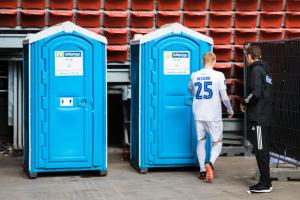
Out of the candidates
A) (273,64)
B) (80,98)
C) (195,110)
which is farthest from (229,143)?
(80,98)

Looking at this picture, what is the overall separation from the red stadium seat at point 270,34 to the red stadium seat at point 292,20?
0.21m

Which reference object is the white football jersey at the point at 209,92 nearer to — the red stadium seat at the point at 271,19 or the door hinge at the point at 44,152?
the door hinge at the point at 44,152

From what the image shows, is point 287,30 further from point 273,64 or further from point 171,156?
point 171,156

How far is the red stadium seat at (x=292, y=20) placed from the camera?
12719mm

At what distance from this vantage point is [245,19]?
12555 mm

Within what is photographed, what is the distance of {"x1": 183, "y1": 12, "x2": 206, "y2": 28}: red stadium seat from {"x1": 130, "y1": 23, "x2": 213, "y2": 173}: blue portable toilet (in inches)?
94.3

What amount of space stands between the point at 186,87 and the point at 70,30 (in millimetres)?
1907

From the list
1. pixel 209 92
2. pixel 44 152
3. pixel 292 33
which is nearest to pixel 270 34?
pixel 292 33

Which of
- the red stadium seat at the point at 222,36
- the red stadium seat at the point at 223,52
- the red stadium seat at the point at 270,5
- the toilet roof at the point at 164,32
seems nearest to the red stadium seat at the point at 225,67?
the red stadium seat at the point at 223,52

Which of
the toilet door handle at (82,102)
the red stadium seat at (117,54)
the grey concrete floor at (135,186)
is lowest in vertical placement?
the grey concrete floor at (135,186)

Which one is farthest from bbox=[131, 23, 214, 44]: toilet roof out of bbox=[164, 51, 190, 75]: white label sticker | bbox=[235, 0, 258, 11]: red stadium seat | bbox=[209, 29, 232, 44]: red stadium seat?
bbox=[235, 0, 258, 11]: red stadium seat

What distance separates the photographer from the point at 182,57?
32.5 feet

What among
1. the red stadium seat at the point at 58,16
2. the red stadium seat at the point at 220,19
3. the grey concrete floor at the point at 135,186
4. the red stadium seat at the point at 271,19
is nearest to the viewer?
the grey concrete floor at the point at 135,186

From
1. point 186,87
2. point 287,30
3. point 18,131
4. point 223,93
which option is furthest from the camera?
point 287,30
